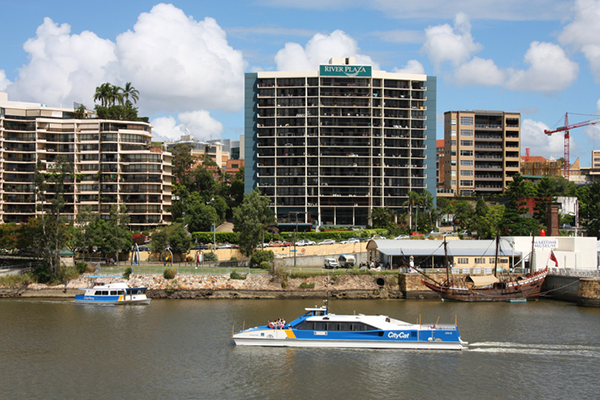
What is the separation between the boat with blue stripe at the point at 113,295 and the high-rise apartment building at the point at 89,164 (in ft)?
169

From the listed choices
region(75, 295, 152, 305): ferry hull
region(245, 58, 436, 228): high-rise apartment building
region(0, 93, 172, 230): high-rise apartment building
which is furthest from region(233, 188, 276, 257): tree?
region(245, 58, 436, 228): high-rise apartment building

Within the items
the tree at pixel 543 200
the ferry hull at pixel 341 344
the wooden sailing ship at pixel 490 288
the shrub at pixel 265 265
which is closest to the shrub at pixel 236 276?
the shrub at pixel 265 265

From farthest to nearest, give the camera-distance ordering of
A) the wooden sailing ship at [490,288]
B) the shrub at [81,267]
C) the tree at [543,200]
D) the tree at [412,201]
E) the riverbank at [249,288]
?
the tree at [412,201]
the tree at [543,200]
the shrub at [81,267]
the riverbank at [249,288]
the wooden sailing ship at [490,288]

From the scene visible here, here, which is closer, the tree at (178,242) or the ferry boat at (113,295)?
the ferry boat at (113,295)

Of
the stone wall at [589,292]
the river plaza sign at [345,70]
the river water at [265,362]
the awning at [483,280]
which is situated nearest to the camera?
the river water at [265,362]

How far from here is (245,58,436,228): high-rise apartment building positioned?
441 feet

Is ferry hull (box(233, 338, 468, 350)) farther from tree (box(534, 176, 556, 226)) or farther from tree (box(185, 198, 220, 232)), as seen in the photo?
tree (box(534, 176, 556, 226))

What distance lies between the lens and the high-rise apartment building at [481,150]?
519 ft

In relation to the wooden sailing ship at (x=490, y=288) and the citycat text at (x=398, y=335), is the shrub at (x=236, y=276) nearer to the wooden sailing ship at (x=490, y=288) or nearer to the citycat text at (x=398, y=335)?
the wooden sailing ship at (x=490, y=288)

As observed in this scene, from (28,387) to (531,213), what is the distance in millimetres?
103221

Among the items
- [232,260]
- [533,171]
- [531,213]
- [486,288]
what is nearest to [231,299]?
[232,260]

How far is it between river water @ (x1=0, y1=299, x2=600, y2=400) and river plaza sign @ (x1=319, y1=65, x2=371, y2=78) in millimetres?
88334

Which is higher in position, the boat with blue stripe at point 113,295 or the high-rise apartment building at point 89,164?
the high-rise apartment building at point 89,164

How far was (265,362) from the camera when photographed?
40750 mm
